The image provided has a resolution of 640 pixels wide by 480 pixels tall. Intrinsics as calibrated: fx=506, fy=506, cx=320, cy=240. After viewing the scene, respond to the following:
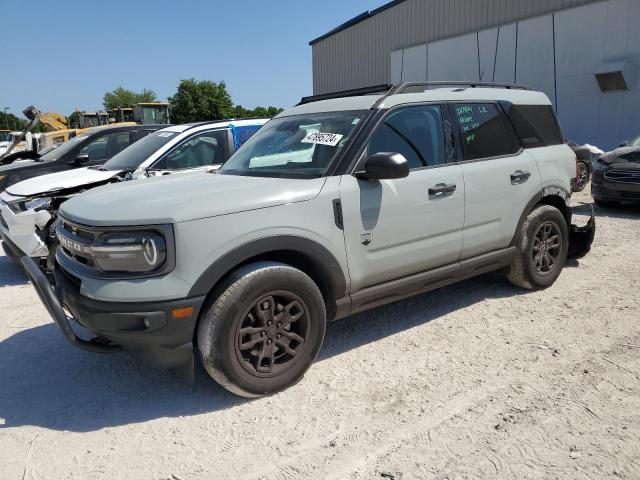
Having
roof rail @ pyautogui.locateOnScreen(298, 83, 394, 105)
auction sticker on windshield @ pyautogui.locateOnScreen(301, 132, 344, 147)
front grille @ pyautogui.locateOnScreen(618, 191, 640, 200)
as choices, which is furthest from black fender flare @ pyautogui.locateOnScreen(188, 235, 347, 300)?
front grille @ pyautogui.locateOnScreen(618, 191, 640, 200)

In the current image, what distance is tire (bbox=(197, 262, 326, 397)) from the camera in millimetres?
2873

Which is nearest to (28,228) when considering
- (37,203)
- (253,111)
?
(37,203)

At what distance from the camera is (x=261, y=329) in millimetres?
3045

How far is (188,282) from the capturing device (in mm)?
2773

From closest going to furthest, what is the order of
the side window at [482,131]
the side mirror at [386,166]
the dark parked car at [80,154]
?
the side mirror at [386,166]
the side window at [482,131]
the dark parked car at [80,154]

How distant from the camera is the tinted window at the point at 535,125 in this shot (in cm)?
463

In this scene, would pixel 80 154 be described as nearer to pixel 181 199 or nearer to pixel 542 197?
pixel 181 199

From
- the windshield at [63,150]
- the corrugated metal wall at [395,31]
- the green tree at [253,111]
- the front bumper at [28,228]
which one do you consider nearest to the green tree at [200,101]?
the green tree at [253,111]

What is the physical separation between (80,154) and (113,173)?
221 centimetres

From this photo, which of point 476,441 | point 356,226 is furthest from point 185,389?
point 476,441

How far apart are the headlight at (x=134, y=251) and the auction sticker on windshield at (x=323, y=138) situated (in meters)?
1.42

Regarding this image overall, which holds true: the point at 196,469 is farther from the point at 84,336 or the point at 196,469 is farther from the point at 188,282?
the point at 84,336

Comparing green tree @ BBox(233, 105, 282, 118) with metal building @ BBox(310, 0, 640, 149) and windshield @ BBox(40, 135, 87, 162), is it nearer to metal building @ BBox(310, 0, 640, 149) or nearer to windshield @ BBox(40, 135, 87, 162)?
metal building @ BBox(310, 0, 640, 149)

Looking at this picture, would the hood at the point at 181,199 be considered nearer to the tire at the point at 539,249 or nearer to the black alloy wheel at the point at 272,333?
the black alloy wheel at the point at 272,333
